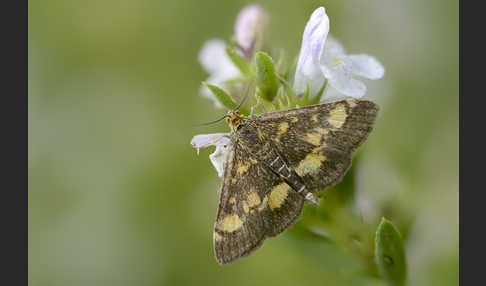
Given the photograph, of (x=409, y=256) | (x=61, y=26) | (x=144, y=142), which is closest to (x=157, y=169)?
(x=144, y=142)

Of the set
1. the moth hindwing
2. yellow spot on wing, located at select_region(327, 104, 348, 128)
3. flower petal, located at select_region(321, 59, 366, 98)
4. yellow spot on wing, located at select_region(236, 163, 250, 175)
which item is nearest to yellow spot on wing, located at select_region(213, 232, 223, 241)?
the moth hindwing

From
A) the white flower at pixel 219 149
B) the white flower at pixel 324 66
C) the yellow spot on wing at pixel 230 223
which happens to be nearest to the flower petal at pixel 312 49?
the white flower at pixel 324 66

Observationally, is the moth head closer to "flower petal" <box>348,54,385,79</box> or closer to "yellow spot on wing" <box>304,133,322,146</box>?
"yellow spot on wing" <box>304,133,322,146</box>

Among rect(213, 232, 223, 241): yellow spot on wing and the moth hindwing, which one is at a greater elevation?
the moth hindwing

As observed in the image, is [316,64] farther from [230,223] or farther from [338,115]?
[230,223]

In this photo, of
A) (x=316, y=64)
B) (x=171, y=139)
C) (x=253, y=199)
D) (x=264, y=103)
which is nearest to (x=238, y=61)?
(x=264, y=103)

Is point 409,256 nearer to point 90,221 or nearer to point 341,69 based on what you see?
point 341,69
